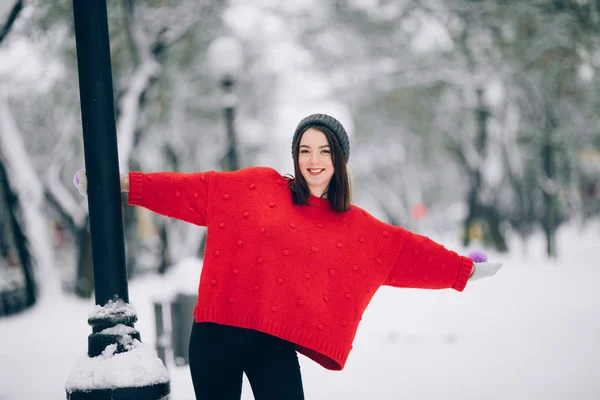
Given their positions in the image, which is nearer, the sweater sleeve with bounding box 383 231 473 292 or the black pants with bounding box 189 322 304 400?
the black pants with bounding box 189 322 304 400

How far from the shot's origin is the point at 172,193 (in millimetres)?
2553

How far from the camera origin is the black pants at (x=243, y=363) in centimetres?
245

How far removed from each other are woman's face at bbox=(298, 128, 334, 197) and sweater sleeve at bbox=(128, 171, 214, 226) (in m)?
0.41

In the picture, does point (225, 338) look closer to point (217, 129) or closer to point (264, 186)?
point (264, 186)

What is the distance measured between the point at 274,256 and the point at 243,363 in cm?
45

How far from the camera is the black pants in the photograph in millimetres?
2445

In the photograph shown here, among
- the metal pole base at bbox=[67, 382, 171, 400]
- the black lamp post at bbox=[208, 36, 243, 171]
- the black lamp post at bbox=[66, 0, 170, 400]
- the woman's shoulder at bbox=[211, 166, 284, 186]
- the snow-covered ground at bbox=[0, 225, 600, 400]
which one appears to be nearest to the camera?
the metal pole base at bbox=[67, 382, 171, 400]

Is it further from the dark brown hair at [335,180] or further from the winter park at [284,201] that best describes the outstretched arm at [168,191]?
the dark brown hair at [335,180]

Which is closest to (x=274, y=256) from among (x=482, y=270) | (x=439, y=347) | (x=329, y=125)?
(x=329, y=125)

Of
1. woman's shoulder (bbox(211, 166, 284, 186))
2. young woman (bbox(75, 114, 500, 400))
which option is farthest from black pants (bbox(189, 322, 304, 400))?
woman's shoulder (bbox(211, 166, 284, 186))

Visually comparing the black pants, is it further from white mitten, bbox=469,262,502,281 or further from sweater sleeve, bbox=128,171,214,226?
white mitten, bbox=469,262,502,281

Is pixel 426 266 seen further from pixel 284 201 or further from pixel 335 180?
pixel 284 201

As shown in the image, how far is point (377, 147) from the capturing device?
76.6 ft

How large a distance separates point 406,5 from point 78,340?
30.8 feet
